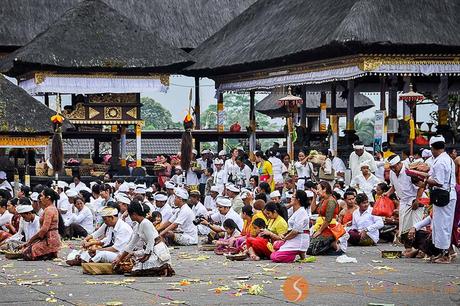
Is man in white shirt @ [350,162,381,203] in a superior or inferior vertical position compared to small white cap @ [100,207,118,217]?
superior

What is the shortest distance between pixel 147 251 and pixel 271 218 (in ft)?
11.7

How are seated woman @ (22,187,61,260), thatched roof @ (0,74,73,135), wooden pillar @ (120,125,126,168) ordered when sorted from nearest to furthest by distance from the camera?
seated woman @ (22,187,61,260) < thatched roof @ (0,74,73,135) < wooden pillar @ (120,125,126,168)

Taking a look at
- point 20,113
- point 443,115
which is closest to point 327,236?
point 443,115

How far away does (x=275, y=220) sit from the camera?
58.0 feet

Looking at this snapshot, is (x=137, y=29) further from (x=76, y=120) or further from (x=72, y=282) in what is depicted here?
(x=72, y=282)

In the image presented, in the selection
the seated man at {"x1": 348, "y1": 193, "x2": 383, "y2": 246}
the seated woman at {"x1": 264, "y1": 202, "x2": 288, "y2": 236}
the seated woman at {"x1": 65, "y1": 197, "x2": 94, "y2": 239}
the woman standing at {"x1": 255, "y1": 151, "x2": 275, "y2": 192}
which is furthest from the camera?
the woman standing at {"x1": 255, "y1": 151, "x2": 275, "y2": 192}

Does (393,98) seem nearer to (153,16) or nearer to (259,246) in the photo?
(153,16)

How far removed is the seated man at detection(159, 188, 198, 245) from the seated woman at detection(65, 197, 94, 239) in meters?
2.30

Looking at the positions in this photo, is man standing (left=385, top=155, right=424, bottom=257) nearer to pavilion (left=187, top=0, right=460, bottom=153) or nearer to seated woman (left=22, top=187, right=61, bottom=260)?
seated woman (left=22, top=187, right=61, bottom=260)

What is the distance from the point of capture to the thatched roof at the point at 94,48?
33.1 metres

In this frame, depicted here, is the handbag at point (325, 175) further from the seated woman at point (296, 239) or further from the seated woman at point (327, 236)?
the seated woman at point (296, 239)

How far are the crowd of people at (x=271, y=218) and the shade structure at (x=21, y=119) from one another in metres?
3.39

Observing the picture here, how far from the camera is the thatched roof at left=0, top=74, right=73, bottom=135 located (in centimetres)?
2767

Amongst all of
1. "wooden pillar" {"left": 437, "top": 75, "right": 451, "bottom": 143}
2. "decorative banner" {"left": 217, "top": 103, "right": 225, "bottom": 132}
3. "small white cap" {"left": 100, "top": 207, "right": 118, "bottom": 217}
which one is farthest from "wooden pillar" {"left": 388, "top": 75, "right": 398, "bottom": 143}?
"small white cap" {"left": 100, "top": 207, "right": 118, "bottom": 217}
